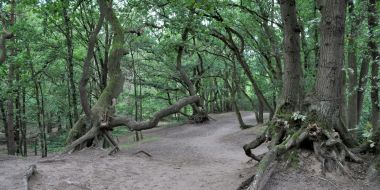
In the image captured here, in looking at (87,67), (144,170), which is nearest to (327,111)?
(144,170)

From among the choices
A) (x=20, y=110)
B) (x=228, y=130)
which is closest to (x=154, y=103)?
(x=228, y=130)

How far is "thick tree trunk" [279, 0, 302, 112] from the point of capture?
7.54m

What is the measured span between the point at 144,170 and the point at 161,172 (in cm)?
53

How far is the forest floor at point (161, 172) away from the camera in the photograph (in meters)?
5.57

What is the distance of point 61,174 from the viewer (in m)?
7.95

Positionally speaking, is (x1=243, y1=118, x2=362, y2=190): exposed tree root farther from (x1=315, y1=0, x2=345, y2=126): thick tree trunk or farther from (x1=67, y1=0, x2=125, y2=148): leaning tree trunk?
(x1=67, y1=0, x2=125, y2=148): leaning tree trunk

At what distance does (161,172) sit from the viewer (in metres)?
9.51

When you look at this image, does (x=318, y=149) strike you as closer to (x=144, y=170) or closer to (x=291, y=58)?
(x=291, y=58)

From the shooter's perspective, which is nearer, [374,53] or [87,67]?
[374,53]

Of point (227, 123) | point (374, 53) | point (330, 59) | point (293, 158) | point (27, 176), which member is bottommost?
point (27, 176)

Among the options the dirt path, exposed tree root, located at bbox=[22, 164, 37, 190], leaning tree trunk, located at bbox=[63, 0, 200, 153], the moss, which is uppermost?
leaning tree trunk, located at bbox=[63, 0, 200, 153]

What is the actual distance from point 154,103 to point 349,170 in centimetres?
2601

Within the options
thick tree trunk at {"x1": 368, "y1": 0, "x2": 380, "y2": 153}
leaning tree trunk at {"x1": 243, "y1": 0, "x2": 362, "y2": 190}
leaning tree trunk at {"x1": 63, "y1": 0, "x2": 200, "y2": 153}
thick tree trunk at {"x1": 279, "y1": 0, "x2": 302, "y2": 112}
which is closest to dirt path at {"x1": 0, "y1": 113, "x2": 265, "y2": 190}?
leaning tree trunk at {"x1": 63, "y1": 0, "x2": 200, "y2": 153}

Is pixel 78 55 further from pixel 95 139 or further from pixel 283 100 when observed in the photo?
pixel 283 100
